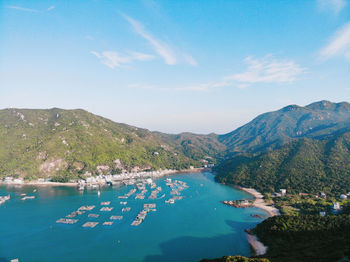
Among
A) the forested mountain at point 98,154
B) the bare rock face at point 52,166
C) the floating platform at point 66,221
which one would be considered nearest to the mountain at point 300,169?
the forested mountain at point 98,154

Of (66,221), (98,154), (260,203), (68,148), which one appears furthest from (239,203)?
(68,148)

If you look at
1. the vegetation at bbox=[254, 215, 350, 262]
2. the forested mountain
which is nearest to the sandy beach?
the forested mountain

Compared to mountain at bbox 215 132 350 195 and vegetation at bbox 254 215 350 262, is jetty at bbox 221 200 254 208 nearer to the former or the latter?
mountain at bbox 215 132 350 195

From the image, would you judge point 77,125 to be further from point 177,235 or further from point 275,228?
point 275,228

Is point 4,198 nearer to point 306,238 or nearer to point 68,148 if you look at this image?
point 68,148

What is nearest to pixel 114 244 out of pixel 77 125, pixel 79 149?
pixel 79 149
